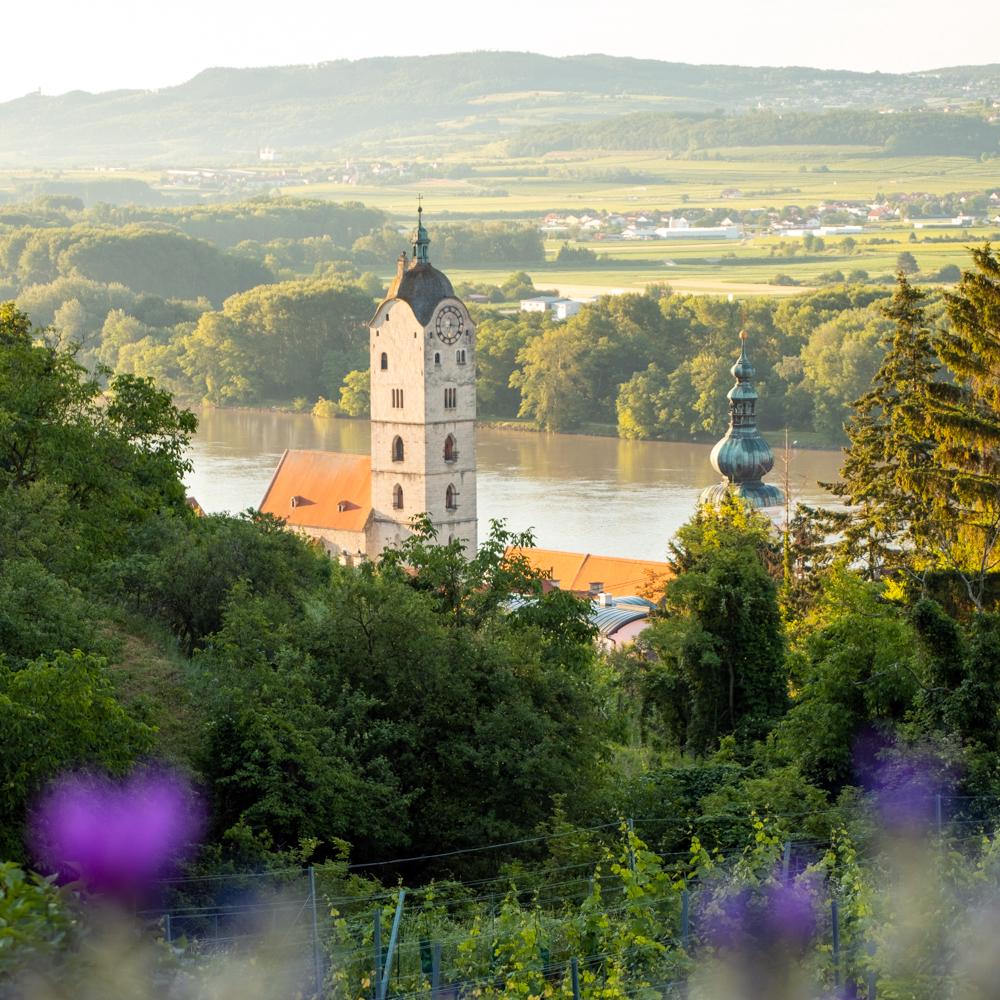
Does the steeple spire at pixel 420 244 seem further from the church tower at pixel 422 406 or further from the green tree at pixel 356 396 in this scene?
the green tree at pixel 356 396

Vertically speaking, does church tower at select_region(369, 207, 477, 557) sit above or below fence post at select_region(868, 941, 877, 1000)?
below

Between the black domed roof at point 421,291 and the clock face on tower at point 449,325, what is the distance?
0.28m

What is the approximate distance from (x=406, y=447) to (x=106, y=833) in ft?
124

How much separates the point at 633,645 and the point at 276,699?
15.9 m

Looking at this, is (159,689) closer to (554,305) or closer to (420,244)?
(420,244)

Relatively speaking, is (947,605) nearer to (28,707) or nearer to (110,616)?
(110,616)

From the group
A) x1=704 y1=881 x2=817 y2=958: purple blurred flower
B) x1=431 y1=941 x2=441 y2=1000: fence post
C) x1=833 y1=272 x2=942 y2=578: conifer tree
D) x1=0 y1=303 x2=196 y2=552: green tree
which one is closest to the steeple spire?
x1=833 y1=272 x2=942 y2=578: conifer tree

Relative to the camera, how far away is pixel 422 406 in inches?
1977

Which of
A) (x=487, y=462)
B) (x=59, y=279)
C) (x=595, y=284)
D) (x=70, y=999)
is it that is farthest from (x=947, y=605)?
(x=595, y=284)

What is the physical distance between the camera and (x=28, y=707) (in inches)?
494

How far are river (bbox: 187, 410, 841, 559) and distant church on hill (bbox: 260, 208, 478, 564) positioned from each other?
2.80 metres

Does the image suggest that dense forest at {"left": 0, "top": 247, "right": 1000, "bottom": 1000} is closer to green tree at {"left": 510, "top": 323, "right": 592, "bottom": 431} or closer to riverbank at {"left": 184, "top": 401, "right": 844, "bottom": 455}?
riverbank at {"left": 184, "top": 401, "right": 844, "bottom": 455}

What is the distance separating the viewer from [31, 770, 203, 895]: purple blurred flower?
12422 mm

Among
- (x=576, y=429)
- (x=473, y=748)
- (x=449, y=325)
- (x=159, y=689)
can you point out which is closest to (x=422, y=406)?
(x=449, y=325)
